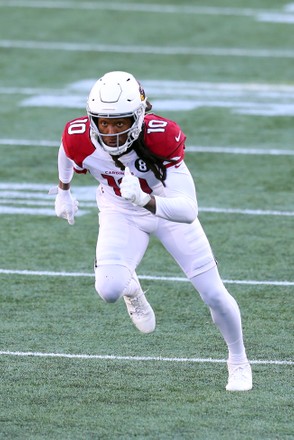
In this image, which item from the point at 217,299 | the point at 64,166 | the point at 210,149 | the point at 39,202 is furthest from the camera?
the point at 210,149

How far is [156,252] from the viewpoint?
8.72 metres

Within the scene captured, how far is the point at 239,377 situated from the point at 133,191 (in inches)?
43.1

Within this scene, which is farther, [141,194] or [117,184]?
[117,184]

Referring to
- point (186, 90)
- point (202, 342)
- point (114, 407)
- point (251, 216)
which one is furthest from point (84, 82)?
point (114, 407)

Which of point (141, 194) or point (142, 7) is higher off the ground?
point (141, 194)

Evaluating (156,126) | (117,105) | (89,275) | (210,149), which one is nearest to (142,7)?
(210,149)

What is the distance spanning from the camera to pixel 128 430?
529 centimetres

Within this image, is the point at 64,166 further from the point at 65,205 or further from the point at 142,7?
the point at 142,7

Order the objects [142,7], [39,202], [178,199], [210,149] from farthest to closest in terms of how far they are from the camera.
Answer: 1. [142,7]
2. [210,149]
3. [39,202]
4. [178,199]

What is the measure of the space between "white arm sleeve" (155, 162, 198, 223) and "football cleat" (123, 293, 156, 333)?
0.72 meters

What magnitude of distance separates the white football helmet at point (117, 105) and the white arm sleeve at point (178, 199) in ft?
0.90

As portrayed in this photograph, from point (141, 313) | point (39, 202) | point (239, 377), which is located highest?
point (239, 377)

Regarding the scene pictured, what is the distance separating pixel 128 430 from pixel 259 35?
13.0m

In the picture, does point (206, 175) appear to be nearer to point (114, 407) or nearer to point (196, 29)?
point (114, 407)
